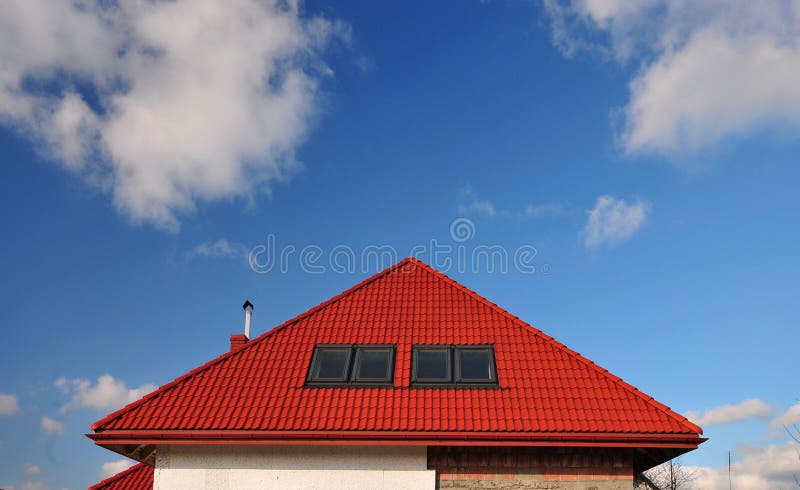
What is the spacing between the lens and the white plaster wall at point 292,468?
10.8 meters

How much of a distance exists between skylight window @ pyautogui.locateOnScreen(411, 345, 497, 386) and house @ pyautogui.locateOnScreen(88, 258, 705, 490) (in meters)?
0.03

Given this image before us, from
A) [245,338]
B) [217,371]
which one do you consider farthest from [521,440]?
[245,338]

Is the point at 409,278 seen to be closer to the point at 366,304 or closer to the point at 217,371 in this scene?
the point at 366,304

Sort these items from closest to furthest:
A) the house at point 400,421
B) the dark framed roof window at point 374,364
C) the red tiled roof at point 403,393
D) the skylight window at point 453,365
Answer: the house at point 400,421
the red tiled roof at point 403,393
the skylight window at point 453,365
the dark framed roof window at point 374,364

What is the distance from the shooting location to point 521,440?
10.6 metres

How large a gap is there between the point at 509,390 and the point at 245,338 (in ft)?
19.7

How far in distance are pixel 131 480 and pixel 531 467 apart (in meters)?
9.18

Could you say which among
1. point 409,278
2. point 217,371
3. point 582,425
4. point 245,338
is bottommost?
point 582,425

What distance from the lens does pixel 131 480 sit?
Answer: 49.0 ft

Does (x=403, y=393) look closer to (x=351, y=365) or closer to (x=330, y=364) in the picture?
(x=351, y=365)

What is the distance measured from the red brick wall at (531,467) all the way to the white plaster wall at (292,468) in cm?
36

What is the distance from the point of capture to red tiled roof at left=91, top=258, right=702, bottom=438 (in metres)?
10.9

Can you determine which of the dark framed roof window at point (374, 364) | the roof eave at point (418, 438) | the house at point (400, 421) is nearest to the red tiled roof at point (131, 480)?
the house at point (400, 421)

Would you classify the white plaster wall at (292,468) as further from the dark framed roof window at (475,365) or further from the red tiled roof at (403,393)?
the dark framed roof window at (475,365)
